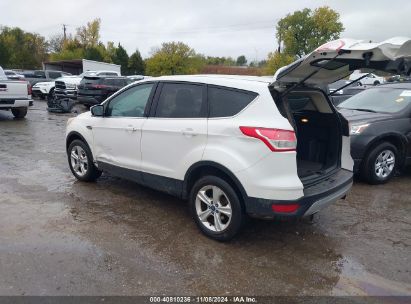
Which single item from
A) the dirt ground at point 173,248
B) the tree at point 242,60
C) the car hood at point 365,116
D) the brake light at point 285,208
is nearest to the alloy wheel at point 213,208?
the dirt ground at point 173,248

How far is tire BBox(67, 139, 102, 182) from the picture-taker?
18.8ft

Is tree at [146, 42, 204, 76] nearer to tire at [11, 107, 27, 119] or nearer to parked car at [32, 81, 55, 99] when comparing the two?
parked car at [32, 81, 55, 99]

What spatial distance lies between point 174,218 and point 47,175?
Answer: 2874 mm

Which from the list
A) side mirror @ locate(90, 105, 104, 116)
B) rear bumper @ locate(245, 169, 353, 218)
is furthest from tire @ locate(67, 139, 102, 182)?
rear bumper @ locate(245, 169, 353, 218)

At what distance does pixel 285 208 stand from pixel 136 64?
50.1m

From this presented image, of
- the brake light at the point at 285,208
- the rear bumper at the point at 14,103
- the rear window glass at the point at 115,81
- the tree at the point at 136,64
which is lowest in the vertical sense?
the brake light at the point at 285,208

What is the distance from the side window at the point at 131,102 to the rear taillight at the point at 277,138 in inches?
72.9

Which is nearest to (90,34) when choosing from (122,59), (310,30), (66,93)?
(122,59)

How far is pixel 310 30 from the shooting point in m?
69.7

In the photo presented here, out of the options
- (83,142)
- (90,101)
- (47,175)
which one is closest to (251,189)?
(83,142)

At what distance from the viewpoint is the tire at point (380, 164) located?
6.14m

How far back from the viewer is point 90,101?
17.0 m

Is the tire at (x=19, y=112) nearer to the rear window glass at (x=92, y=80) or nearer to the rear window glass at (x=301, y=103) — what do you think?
the rear window glass at (x=92, y=80)

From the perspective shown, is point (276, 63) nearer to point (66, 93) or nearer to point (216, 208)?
point (66, 93)
